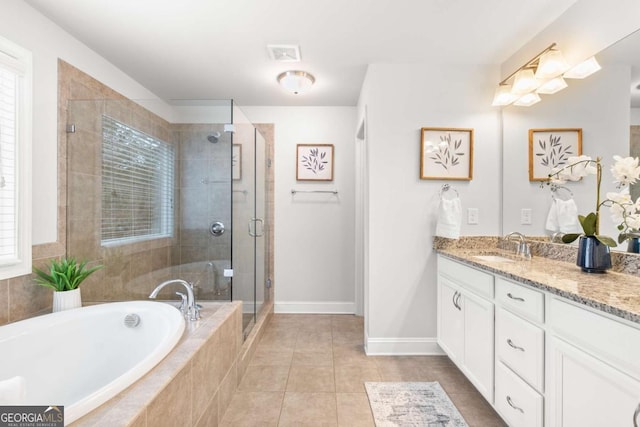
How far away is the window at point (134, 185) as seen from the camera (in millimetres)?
2221

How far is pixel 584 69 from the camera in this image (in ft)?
5.66

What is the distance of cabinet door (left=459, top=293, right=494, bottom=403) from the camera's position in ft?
5.36

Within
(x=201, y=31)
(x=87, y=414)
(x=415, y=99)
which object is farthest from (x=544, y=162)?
(x=87, y=414)

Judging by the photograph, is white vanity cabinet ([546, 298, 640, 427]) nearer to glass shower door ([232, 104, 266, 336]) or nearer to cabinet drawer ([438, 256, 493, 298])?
cabinet drawer ([438, 256, 493, 298])

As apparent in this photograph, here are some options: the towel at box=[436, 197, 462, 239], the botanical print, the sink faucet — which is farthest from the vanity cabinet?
the botanical print

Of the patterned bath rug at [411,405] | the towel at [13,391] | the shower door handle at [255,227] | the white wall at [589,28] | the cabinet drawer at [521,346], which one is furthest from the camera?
the shower door handle at [255,227]

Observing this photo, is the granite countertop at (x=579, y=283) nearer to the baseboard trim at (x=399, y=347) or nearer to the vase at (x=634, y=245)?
the vase at (x=634, y=245)

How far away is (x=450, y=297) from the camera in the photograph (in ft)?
7.07

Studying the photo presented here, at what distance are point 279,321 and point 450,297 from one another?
1814 millimetres

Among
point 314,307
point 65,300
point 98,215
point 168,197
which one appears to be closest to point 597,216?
point 314,307

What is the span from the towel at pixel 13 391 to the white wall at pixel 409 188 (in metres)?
2.05

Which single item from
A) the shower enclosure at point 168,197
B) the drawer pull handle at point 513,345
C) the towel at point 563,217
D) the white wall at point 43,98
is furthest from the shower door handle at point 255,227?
the towel at point 563,217

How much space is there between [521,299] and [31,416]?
188 cm

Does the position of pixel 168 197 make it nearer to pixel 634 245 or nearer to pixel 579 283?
pixel 579 283
